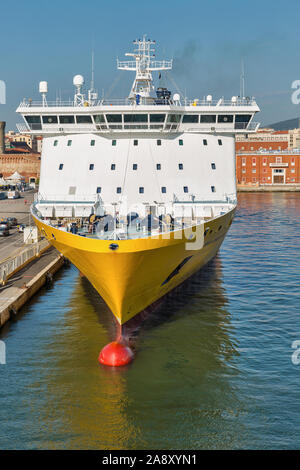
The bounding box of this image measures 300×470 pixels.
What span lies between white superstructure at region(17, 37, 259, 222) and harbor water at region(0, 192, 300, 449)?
533 cm

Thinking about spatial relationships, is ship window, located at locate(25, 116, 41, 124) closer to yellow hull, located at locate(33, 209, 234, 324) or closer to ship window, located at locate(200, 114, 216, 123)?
ship window, located at locate(200, 114, 216, 123)

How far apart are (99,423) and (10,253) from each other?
68.3ft

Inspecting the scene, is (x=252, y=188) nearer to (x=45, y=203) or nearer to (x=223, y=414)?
(x=45, y=203)

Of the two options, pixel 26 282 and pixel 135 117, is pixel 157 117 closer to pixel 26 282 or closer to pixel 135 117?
pixel 135 117

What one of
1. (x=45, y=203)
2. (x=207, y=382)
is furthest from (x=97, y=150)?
(x=207, y=382)

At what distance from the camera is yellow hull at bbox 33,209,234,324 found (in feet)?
60.0

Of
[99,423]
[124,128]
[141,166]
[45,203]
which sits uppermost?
[124,128]

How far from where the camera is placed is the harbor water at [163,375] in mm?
14398

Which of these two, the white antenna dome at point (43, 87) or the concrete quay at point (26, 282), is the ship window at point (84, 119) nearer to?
the white antenna dome at point (43, 87)

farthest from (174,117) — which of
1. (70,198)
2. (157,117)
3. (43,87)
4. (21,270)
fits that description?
(21,270)

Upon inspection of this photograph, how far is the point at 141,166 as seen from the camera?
28.0 m

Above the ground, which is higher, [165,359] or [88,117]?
[88,117]

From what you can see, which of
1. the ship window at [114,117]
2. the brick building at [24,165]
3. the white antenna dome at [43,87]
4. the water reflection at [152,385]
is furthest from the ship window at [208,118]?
the brick building at [24,165]

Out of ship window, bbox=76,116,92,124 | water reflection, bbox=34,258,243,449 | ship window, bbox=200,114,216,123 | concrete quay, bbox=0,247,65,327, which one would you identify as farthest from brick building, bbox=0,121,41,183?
water reflection, bbox=34,258,243,449
